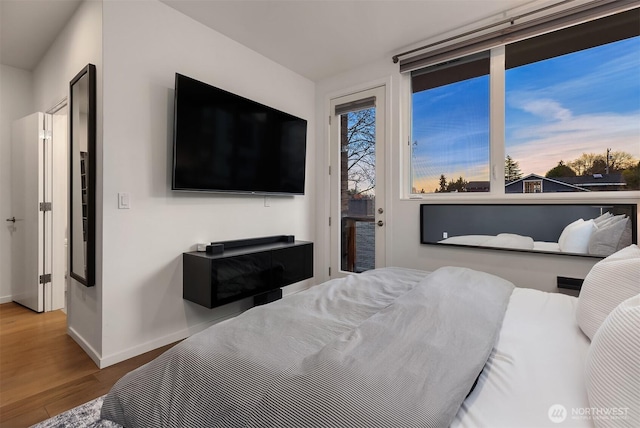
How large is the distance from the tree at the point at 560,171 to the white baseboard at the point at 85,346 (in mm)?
3637

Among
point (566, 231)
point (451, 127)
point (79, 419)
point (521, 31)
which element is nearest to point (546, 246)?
point (566, 231)

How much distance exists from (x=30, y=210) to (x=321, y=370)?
12.9 ft

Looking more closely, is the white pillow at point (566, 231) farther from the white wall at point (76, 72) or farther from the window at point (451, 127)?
the white wall at point (76, 72)

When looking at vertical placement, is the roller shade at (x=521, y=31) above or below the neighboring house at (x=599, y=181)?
above

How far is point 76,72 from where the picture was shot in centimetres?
239

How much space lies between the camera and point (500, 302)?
1.39 m

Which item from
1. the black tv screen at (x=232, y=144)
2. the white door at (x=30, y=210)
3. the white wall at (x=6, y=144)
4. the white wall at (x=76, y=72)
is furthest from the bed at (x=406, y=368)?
the white wall at (x=6, y=144)

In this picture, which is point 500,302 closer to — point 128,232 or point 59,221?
point 128,232

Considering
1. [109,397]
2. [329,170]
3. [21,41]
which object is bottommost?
[109,397]

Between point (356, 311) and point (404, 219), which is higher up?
point (404, 219)

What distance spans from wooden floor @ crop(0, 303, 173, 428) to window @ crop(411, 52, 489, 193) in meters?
2.89

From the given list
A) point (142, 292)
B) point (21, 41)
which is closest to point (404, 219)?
point (142, 292)

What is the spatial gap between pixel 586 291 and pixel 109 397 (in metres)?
1.82

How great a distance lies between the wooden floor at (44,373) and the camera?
5.41ft
